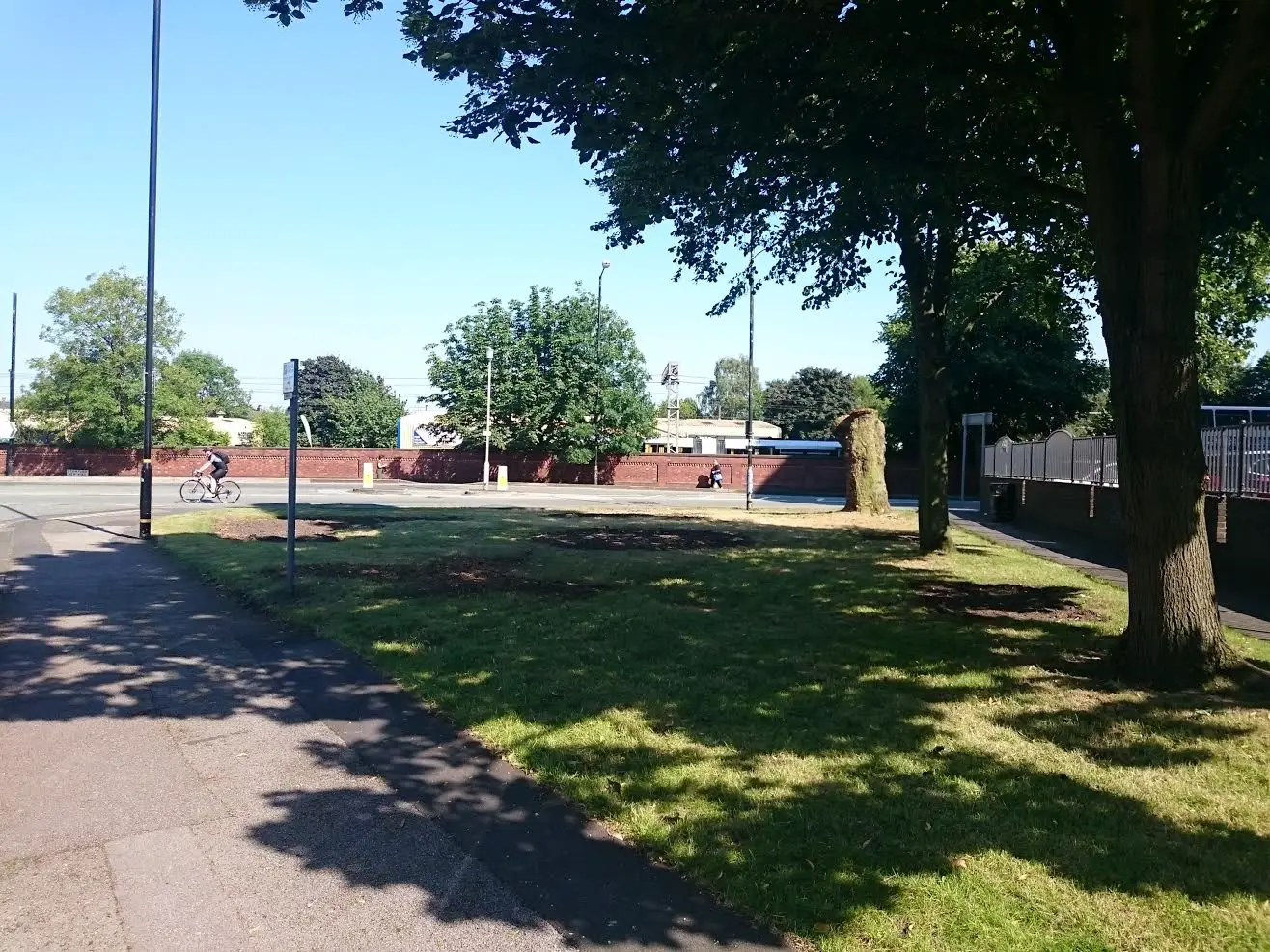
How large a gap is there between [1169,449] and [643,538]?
10985 millimetres

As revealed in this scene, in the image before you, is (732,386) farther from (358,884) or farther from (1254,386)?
(358,884)

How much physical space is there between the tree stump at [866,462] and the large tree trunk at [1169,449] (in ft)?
60.9

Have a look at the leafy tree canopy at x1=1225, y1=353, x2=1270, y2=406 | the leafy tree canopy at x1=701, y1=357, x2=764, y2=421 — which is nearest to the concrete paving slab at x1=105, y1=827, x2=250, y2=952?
the leafy tree canopy at x1=1225, y1=353, x2=1270, y2=406

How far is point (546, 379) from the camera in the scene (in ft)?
163

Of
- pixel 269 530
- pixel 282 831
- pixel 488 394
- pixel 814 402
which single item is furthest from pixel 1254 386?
pixel 282 831

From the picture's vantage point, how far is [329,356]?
3999 inches

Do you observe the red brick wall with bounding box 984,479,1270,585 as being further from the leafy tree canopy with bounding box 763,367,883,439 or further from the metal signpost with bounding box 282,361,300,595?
the leafy tree canopy with bounding box 763,367,883,439

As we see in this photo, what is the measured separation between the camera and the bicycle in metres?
24.8

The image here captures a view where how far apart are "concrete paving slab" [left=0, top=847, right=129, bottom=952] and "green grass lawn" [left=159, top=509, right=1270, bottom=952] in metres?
2.00

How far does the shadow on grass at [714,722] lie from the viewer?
A: 3744 millimetres

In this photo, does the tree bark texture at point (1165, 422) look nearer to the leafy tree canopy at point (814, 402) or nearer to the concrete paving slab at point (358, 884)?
the concrete paving slab at point (358, 884)

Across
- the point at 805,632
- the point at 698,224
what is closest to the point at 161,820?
the point at 805,632

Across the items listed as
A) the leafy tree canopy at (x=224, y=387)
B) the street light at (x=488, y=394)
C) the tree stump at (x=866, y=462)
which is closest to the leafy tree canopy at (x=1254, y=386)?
the tree stump at (x=866, y=462)

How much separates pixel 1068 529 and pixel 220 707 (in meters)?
17.1
